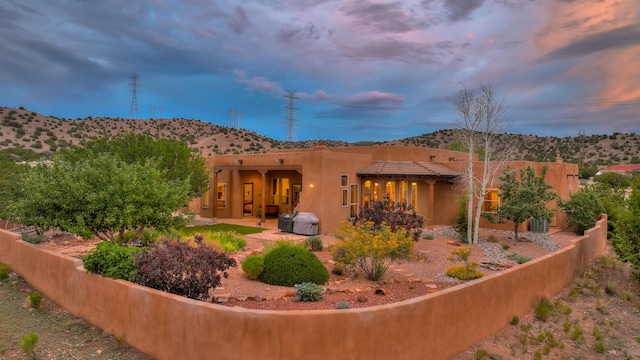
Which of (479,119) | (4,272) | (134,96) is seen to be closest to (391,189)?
(479,119)

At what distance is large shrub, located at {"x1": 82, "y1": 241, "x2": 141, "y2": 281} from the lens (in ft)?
24.9

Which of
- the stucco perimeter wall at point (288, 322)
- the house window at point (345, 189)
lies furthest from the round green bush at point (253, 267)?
the house window at point (345, 189)

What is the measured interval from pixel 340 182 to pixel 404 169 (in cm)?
409

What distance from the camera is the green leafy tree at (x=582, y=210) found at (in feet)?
66.0

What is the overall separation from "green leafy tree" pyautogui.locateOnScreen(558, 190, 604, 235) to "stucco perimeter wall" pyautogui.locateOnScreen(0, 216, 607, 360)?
13447 mm

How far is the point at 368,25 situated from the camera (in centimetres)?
2275

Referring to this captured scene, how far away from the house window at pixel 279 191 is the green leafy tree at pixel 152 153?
573 cm

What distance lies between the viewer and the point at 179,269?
282 inches

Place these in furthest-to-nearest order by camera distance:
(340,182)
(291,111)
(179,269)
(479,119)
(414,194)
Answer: (291,111), (414,194), (340,182), (479,119), (179,269)

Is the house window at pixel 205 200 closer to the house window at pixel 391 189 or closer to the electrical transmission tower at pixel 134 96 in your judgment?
the house window at pixel 391 189

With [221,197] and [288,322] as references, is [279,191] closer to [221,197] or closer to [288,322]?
[221,197]

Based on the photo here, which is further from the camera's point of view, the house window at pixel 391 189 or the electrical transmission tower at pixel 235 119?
the electrical transmission tower at pixel 235 119

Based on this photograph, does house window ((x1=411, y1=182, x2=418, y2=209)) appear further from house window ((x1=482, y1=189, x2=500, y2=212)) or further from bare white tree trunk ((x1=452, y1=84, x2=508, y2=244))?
bare white tree trunk ((x1=452, y1=84, x2=508, y2=244))

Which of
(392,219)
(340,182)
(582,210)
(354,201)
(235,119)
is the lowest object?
(392,219)
